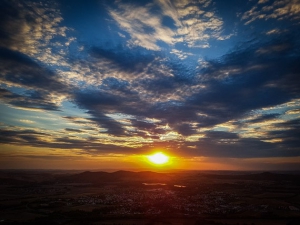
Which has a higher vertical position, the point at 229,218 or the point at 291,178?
the point at 291,178

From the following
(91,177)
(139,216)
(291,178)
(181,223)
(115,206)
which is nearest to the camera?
(181,223)

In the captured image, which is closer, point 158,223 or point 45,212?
point 158,223

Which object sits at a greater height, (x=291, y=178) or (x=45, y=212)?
(x=291, y=178)

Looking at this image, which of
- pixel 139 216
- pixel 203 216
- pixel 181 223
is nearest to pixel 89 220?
pixel 139 216

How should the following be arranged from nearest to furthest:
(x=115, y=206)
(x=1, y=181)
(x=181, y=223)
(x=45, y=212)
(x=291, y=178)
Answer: (x=181, y=223) → (x=45, y=212) → (x=115, y=206) → (x=1, y=181) → (x=291, y=178)

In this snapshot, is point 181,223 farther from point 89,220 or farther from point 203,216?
point 89,220

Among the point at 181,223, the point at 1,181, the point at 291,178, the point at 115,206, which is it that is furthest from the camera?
the point at 291,178

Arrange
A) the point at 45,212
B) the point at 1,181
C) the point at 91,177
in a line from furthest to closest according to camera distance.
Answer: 1. the point at 91,177
2. the point at 1,181
3. the point at 45,212

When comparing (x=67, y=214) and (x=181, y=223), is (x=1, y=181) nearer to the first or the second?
(x=67, y=214)

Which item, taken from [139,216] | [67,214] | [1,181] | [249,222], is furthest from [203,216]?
[1,181]
